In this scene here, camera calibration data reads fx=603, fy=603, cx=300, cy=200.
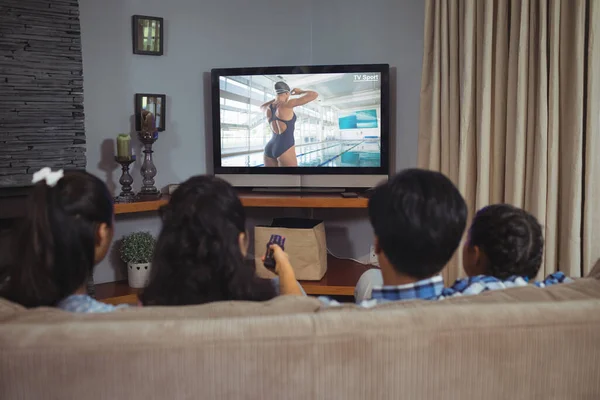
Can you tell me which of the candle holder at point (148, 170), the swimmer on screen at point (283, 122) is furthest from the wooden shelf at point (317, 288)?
the swimmer on screen at point (283, 122)

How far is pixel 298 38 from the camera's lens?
3635 mm

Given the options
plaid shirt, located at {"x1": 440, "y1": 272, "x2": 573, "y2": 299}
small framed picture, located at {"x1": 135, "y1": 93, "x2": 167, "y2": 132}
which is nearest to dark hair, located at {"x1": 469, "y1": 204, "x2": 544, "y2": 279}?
plaid shirt, located at {"x1": 440, "y1": 272, "x2": 573, "y2": 299}

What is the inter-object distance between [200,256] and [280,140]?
7.12 feet

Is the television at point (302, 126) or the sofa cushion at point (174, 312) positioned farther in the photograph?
the television at point (302, 126)

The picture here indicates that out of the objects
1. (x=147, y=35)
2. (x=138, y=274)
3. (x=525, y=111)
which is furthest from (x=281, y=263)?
(x=147, y=35)

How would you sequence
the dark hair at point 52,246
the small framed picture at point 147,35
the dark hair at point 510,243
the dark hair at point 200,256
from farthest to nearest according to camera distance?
the small framed picture at point 147,35
the dark hair at point 510,243
the dark hair at point 200,256
the dark hair at point 52,246

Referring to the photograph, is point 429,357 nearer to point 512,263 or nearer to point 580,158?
point 512,263

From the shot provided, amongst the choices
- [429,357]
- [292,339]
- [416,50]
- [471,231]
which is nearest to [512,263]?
[471,231]

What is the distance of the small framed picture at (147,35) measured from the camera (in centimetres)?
330

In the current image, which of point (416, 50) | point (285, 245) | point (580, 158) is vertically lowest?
point (285, 245)

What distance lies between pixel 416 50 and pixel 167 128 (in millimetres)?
1492

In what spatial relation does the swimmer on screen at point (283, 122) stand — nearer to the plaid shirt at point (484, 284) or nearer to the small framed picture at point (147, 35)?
the small framed picture at point (147, 35)

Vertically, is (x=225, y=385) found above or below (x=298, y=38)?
below

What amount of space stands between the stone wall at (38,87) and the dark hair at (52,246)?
1.88 metres
